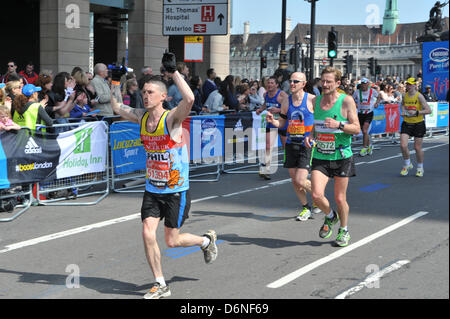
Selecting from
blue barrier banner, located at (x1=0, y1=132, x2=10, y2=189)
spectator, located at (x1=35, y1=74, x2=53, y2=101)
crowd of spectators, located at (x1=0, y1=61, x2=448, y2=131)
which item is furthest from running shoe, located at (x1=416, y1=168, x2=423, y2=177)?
blue barrier banner, located at (x1=0, y1=132, x2=10, y2=189)

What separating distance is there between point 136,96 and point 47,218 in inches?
163

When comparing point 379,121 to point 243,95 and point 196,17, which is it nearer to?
point 243,95

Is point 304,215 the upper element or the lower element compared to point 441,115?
lower

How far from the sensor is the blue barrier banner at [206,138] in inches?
477

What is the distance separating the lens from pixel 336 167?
7098 mm

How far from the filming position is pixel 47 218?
8.74 meters

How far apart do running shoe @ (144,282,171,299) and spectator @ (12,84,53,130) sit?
4840 mm

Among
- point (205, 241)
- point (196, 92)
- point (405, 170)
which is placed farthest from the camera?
point (196, 92)

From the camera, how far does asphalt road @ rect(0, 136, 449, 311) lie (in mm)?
5453

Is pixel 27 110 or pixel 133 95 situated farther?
pixel 133 95

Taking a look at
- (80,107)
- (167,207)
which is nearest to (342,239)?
(167,207)

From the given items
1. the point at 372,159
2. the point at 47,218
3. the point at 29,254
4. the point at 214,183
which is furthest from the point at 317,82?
the point at 29,254

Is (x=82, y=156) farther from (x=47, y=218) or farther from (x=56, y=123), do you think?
(x=47, y=218)

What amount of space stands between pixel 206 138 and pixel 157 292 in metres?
7.39
